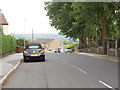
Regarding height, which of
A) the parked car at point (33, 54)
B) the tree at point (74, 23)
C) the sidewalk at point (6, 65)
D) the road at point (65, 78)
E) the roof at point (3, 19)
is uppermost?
the roof at point (3, 19)

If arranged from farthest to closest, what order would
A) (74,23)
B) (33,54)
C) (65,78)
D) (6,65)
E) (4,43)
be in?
1. (74,23)
2. (4,43)
3. (33,54)
4. (6,65)
5. (65,78)

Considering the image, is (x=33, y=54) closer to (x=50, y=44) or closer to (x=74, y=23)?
(x=74, y=23)

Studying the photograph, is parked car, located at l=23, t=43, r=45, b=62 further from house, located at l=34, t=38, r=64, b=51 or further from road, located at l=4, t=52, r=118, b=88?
house, located at l=34, t=38, r=64, b=51

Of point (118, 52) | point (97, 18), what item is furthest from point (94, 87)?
point (97, 18)

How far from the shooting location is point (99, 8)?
104 ft

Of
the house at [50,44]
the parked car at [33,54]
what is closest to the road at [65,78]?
the parked car at [33,54]

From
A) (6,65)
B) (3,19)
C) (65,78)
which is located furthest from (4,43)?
(3,19)

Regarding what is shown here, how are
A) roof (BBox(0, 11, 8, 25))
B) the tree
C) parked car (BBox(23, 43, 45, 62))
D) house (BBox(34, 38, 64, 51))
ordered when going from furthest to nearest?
1. house (BBox(34, 38, 64, 51))
2. roof (BBox(0, 11, 8, 25))
3. the tree
4. parked car (BBox(23, 43, 45, 62))

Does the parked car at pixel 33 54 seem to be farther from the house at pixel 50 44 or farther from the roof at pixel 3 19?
the house at pixel 50 44

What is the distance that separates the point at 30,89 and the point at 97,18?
2700 centimetres

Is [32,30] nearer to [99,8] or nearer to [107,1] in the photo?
[99,8]

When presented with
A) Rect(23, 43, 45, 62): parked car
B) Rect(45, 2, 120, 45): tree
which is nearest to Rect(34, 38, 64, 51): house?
Rect(45, 2, 120, 45): tree

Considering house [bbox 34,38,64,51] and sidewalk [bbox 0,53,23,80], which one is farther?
house [bbox 34,38,64,51]

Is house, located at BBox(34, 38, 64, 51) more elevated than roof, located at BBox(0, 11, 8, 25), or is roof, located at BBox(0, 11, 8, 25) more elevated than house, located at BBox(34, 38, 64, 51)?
roof, located at BBox(0, 11, 8, 25)
